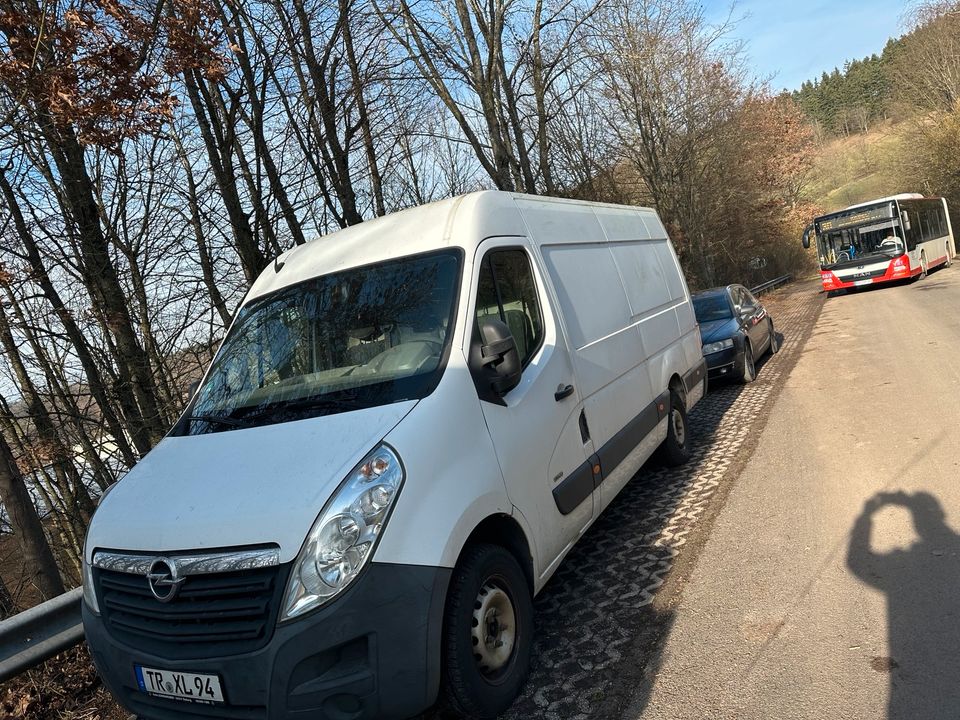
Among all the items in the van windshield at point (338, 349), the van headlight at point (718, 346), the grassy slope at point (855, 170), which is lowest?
the van headlight at point (718, 346)

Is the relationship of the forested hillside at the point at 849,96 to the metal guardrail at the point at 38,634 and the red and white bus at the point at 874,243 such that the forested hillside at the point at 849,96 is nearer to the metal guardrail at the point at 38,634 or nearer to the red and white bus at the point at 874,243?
the red and white bus at the point at 874,243

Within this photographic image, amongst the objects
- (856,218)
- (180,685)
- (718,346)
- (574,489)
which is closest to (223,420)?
(180,685)

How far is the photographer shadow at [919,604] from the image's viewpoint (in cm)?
281

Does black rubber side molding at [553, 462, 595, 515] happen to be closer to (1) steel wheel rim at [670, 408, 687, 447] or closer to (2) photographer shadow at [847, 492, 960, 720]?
(2) photographer shadow at [847, 492, 960, 720]

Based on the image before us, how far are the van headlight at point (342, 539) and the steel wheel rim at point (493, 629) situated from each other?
65 centimetres

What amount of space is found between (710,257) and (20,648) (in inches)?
1158

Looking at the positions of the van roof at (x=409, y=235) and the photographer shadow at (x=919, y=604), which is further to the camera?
the van roof at (x=409, y=235)

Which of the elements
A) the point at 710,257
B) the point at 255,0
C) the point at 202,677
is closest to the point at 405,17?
the point at 255,0

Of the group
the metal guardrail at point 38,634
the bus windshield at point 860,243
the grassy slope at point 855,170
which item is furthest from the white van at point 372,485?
the grassy slope at point 855,170

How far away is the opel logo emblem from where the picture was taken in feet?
8.80

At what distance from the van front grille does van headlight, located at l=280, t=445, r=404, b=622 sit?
8cm

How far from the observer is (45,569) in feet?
18.9

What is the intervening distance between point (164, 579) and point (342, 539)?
0.75m

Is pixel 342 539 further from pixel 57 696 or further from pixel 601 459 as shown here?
pixel 57 696
